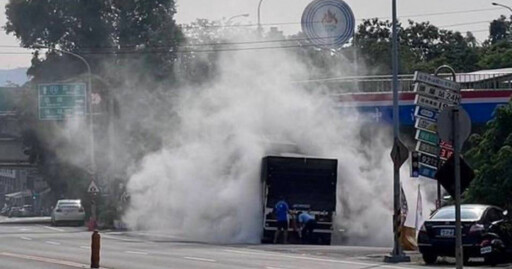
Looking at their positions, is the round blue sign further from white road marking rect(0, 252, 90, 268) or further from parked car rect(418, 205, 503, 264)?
parked car rect(418, 205, 503, 264)

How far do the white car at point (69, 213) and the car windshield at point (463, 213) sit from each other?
112 feet

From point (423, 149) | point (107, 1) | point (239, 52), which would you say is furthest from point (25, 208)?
point (423, 149)

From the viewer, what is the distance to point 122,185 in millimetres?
57438

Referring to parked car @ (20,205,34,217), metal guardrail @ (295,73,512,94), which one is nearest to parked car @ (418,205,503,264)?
metal guardrail @ (295,73,512,94)

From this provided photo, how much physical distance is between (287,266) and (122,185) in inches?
1254

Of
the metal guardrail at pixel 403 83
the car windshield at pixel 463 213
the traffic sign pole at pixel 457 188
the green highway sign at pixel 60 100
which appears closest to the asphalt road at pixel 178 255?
the car windshield at pixel 463 213

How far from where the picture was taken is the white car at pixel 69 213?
196 ft

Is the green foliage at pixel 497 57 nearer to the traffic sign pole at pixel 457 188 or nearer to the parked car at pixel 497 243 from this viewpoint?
the parked car at pixel 497 243

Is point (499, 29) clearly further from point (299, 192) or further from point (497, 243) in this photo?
point (497, 243)

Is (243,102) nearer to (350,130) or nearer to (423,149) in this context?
(350,130)

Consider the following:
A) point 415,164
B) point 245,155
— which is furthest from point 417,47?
point 415,164

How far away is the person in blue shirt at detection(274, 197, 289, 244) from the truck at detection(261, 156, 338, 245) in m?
0.15

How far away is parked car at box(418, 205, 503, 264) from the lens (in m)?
26.7

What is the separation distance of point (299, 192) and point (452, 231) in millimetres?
12238
